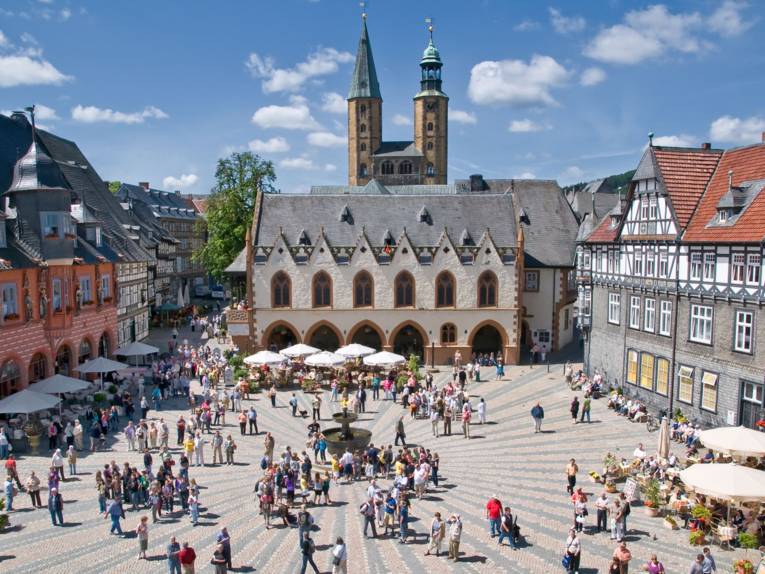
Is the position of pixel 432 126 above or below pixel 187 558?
above

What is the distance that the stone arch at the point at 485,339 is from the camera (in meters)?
46.2

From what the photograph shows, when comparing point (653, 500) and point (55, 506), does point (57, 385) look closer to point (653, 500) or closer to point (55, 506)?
point (55, 506)

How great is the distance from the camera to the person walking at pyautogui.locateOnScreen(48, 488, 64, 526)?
19.7m

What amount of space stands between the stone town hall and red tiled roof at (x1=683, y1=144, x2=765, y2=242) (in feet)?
51.4

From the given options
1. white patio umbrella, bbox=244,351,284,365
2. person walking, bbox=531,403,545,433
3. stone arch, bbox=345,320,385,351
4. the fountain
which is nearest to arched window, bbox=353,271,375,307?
stone arch, bbox=345,320,385,351

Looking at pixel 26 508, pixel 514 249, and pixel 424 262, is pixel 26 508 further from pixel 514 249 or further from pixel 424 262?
pixel 514 249

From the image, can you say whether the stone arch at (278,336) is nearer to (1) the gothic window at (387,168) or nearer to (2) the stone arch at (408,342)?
(2) the stone arch at (408,342)

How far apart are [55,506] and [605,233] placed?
98.6 feet

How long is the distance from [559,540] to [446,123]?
9950 cm

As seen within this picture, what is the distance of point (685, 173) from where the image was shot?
106 feet

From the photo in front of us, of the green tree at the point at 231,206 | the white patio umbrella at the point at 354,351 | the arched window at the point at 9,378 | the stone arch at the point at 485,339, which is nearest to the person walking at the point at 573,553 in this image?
the white patio umbrella at the point at 354,351

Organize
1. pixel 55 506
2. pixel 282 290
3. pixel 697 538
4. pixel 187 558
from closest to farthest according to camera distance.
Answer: pixel 187 558
pixel 697 538
pixel 55 506
pixel 282 290

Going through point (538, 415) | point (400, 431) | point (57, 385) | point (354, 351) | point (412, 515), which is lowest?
point (412, 515)

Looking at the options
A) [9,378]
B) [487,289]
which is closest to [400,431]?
[9,378]
